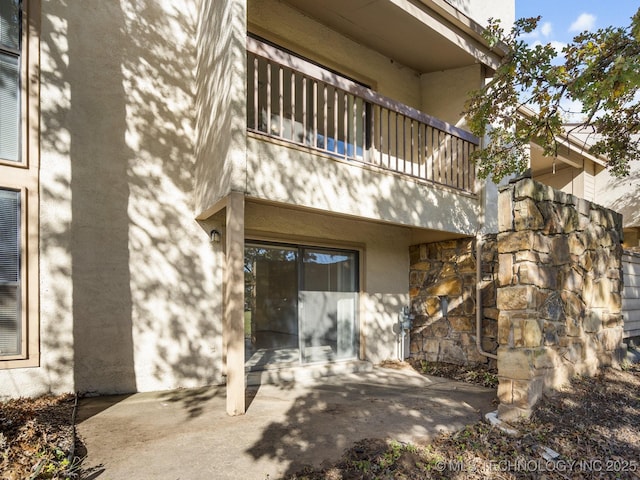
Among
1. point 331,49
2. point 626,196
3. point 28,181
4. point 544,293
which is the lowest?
point 544,293

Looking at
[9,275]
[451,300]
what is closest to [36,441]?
[9,275]

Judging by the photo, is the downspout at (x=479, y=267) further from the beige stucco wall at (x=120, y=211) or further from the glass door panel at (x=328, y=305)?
the beige stucco wall at (x=120, y=211)

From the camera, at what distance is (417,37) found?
646cm

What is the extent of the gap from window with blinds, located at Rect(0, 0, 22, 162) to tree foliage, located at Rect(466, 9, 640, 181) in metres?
5.68

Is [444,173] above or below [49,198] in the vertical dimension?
above

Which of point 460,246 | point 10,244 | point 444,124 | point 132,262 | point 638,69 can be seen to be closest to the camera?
point 638,69

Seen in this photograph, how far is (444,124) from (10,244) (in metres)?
5.92

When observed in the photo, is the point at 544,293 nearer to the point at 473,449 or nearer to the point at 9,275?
the point at 473,449

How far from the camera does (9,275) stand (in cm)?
410

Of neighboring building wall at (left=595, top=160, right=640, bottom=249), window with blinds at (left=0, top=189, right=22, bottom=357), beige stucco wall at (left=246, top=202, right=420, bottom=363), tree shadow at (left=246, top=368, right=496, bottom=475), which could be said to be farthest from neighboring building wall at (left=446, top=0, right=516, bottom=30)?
window with blinds at (left=0, top=189, right=22, bottom=357)

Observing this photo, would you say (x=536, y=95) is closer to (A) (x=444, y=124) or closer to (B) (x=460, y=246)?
(A) (x=444, y=124)

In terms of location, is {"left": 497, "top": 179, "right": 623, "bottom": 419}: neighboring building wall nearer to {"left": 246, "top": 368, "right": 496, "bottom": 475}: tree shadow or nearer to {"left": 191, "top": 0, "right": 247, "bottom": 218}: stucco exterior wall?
{"left": 246, "top": 368, "right": 496, "bottom": 475}: tree shadow

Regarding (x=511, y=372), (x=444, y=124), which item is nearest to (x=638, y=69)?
(x=444, y=124)

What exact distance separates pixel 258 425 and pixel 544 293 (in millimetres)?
3135
